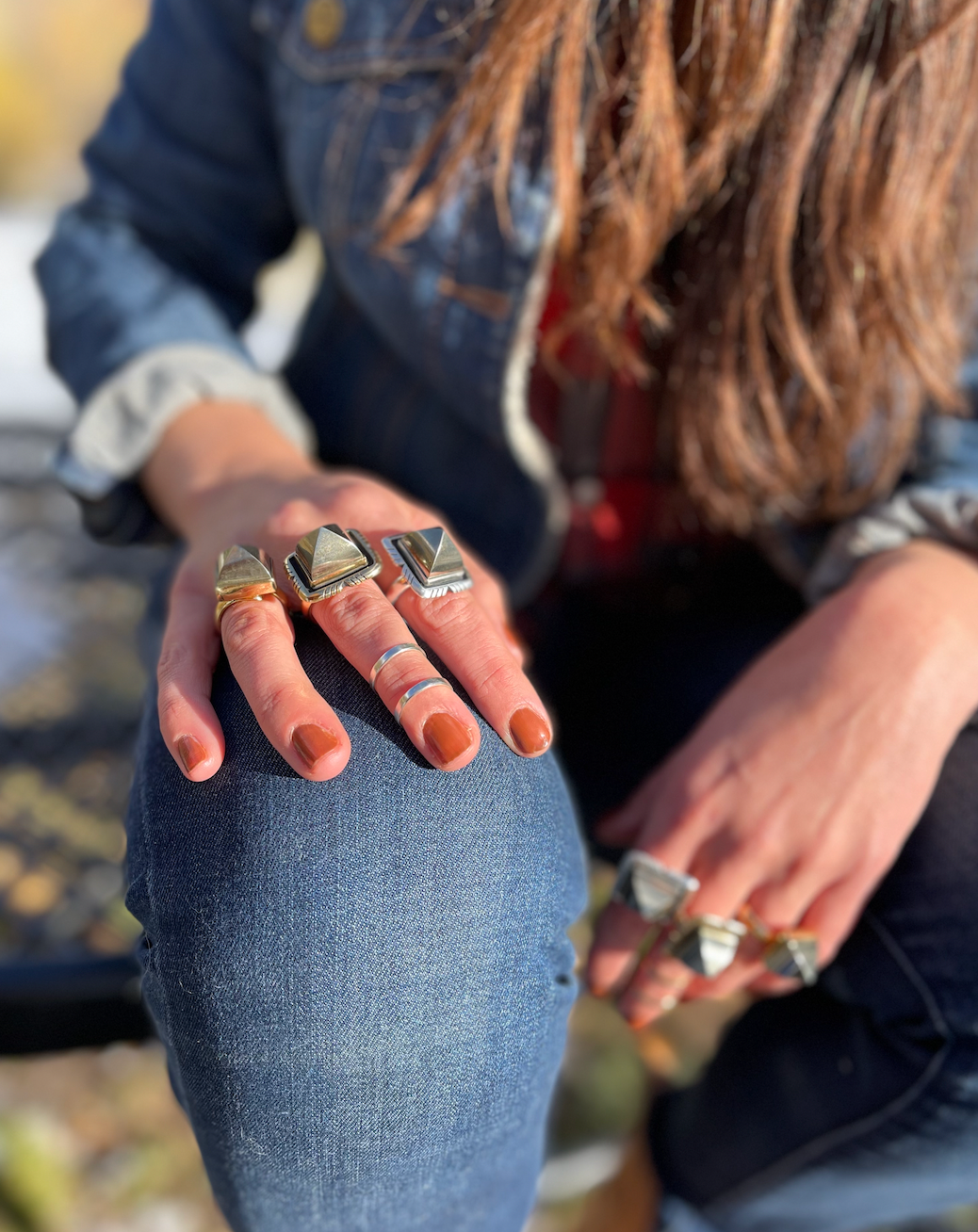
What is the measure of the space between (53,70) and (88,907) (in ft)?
6.67

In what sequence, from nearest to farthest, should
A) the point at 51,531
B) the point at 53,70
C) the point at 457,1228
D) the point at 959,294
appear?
the point at 457,1228, the point at 959,294, the point at 51,531, the point at 53,70

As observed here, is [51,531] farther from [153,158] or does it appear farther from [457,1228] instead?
[457,1228]

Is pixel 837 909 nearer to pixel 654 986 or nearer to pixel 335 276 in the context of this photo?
pixel 654 986

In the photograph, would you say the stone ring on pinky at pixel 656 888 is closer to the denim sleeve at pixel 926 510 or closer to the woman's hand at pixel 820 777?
the woman's hand at pixel 820 777

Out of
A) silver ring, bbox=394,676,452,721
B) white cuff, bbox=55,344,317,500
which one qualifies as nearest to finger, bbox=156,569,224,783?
silver ring, bbox=394,676,452,721

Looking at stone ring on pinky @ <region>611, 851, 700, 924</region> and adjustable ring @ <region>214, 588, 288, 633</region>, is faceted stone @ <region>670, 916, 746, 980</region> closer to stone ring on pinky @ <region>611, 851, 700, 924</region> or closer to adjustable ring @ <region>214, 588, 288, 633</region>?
stone ring on pinky @ <region>611, 851, 700, 924</region>

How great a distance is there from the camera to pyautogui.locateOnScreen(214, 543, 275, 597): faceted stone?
57cm

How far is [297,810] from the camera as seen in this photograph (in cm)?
54

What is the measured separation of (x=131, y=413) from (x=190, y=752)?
42 cm

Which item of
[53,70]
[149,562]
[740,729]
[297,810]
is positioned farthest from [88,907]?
[53,70]

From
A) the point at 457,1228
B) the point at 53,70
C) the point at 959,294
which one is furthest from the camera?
the point at 53,70

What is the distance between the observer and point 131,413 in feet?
2.73

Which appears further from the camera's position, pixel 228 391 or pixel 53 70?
pixel 53 70

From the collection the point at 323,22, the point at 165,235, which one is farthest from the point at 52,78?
the point at 323,22
